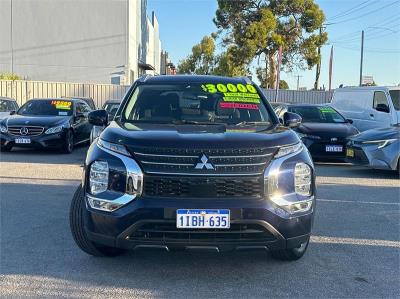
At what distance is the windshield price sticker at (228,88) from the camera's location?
563cm

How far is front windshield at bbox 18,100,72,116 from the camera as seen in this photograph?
46.1 ft

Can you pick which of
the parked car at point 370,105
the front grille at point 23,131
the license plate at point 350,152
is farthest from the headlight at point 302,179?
the parked car at point 370,105

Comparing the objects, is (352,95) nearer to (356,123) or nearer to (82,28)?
(356,123)

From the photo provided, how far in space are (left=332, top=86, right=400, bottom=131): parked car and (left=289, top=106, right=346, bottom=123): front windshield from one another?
5.46 ft

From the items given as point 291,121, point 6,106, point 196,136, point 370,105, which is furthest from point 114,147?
point 6,106

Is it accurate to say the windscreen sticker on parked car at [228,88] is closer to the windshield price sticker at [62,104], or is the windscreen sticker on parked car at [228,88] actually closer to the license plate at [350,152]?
the license plate at [350,152]

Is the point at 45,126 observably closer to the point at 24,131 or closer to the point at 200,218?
the point at 24,131

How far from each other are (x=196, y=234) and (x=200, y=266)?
2.46 feet

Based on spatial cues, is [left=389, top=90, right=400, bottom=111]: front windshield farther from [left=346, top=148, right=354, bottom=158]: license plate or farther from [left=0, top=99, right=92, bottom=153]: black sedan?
[left=0, top=99, right=92, bottom=153]: black sedan

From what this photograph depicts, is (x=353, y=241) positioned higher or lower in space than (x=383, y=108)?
lower

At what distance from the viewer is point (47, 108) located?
46.7 ft

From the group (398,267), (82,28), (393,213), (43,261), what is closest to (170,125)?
(43,261)

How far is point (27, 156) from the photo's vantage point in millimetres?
12523

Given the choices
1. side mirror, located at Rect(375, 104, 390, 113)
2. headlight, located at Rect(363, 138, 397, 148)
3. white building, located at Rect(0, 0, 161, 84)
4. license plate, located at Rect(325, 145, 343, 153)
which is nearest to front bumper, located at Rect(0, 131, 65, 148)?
license plate, located at Rect(325, 145, 343, 153)
